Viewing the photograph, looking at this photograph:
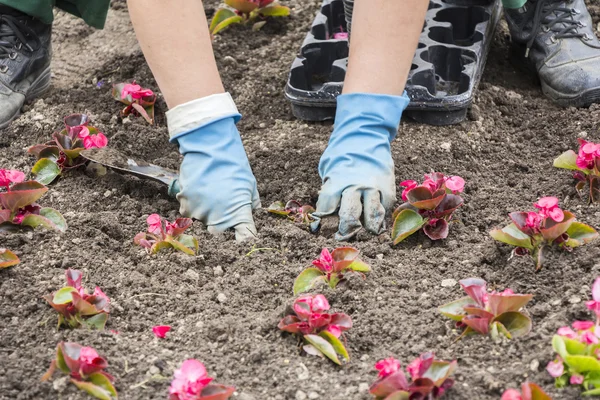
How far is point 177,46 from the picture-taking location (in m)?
2.09

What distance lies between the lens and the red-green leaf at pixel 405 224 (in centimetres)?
197

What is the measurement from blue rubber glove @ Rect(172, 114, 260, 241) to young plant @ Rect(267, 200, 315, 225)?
64mm

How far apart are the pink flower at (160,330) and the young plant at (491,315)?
616 mm

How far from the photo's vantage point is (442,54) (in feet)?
9.06

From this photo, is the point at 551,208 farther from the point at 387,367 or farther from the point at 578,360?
the point at 387,367

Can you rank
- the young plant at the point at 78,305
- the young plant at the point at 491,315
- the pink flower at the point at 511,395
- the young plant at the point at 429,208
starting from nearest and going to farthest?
the pink flower at the point at 511,395 < the young plant at the point at 491,315 < the young plant at the point at 78,305 < the young plant at the point at 429,208

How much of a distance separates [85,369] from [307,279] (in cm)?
57

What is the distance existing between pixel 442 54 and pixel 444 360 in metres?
1.48

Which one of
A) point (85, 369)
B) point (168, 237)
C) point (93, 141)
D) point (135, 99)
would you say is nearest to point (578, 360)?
point (85, 369)

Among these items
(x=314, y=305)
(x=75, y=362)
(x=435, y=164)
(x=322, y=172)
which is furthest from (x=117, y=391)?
(x=435, y=164)

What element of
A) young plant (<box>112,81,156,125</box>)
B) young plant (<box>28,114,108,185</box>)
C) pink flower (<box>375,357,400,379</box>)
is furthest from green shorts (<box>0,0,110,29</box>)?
pink flower (<box>375,357,400,379</box>)

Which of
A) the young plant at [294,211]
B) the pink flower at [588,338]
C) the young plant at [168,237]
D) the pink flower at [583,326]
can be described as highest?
the pink flower at [588,338]

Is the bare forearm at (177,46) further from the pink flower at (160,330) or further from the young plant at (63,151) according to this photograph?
the pink flower at (160,330)

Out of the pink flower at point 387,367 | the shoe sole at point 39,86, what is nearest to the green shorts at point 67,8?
the shoe sole at point 39,86
